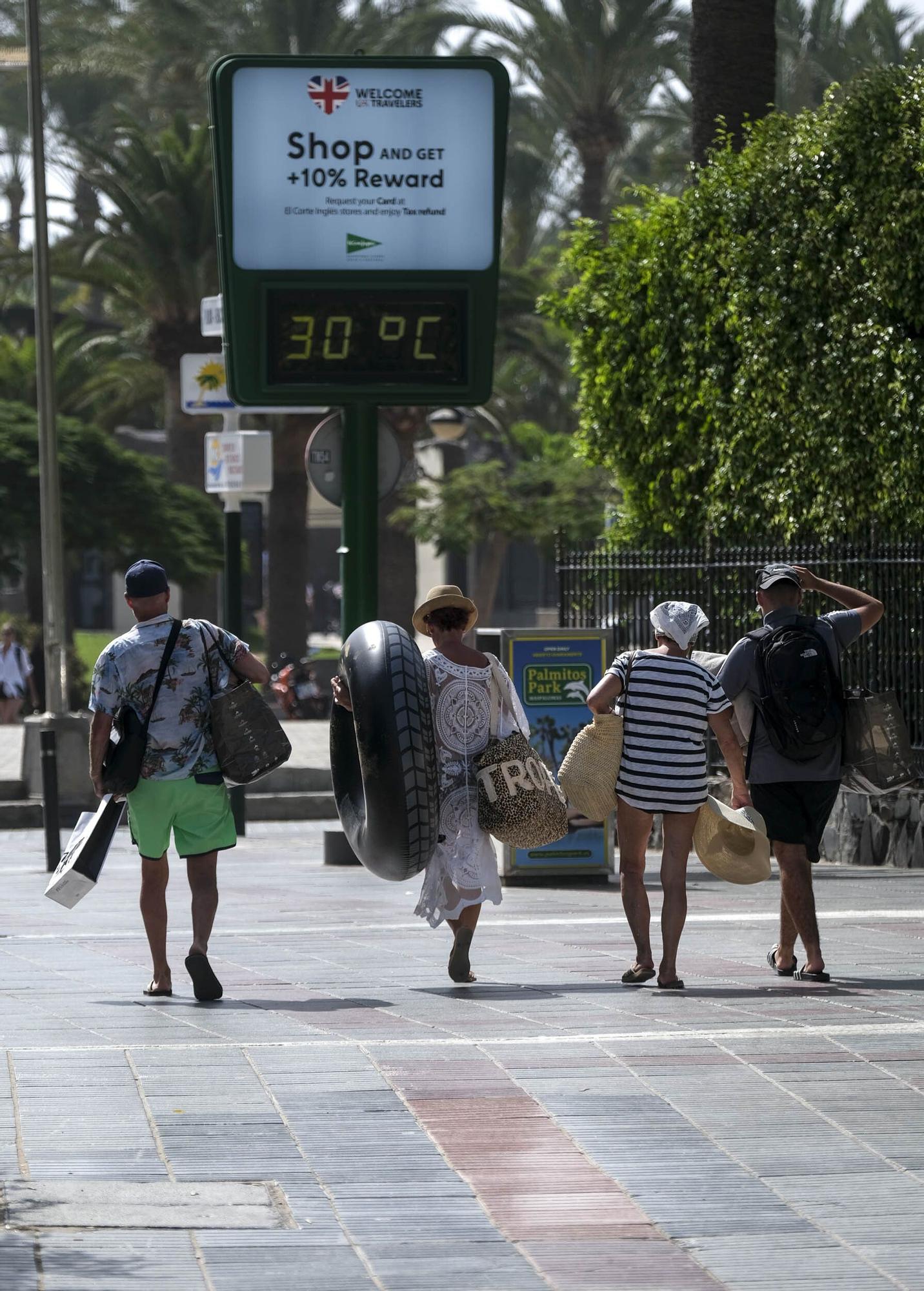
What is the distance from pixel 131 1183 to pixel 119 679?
3074 millimetres

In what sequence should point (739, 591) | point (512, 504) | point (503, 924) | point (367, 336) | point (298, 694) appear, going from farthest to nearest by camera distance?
point (512, 504), point (298, 694), point (739, 591), point (367, 336), point (503, 924)

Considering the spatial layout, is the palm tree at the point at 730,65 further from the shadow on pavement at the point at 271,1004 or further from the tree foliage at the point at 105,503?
the tree foliage at the point at 105,503

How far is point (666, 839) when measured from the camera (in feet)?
27.1

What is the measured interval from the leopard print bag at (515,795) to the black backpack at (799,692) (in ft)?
2.98

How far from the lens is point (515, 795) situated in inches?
322

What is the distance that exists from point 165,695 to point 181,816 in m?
0.46

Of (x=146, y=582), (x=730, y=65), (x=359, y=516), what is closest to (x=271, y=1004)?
(x=146, y=582)

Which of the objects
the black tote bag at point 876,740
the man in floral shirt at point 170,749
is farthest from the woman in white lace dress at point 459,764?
the black tote bag at point 876,740

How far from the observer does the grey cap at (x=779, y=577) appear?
842 cm

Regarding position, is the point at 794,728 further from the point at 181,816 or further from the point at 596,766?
A: the point at 181,816

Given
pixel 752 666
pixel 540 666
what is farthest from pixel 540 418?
pixel 752 666

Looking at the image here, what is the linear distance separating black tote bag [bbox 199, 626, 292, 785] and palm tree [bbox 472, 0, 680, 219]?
102 feet

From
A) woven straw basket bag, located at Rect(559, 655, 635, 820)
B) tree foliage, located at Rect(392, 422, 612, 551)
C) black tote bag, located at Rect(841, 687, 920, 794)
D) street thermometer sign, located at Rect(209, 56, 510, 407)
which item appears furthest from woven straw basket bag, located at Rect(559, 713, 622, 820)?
tree foliage, located at Rect(392, 422, 612, 551)

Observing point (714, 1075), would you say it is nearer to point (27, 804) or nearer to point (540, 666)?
point (540, 666)
